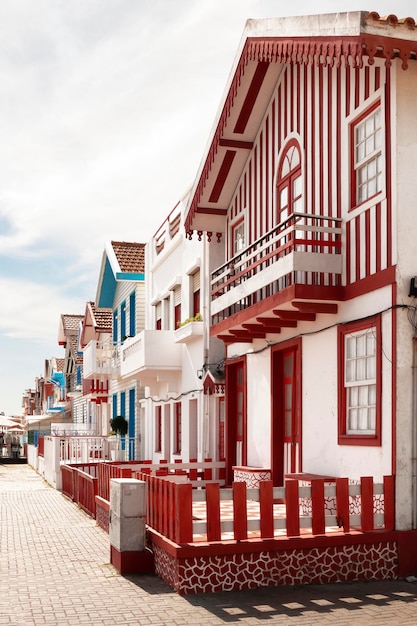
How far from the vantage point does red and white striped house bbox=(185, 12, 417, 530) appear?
9203 millimetres

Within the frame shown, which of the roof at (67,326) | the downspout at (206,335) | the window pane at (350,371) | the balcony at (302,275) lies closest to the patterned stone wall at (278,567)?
the window pane at (350,371)

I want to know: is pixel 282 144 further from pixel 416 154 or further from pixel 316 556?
pixel 316 556

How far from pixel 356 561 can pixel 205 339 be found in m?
8.58

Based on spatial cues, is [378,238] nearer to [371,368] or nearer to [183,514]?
[371,368]

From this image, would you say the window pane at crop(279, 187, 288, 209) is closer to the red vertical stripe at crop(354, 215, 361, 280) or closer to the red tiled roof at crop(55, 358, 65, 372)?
the red vertical stripe at crop(354, 215, 361, 280)

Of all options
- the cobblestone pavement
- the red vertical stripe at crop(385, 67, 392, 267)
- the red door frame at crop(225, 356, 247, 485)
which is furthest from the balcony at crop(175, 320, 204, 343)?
the red vertical stripe at crop(385, 67, 392, 267)

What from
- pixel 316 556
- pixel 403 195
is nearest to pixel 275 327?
pixel 403 195

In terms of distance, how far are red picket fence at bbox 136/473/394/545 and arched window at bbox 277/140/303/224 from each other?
481 cm

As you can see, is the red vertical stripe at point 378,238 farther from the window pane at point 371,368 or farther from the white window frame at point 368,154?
the window pane at point 371,368

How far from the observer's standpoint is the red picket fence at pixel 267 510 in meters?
8.35

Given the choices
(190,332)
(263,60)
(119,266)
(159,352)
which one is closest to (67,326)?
(119,266)

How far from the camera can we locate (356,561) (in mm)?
8828

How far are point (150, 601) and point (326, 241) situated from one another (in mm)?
5024

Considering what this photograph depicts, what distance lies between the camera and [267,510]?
28.0 feet
